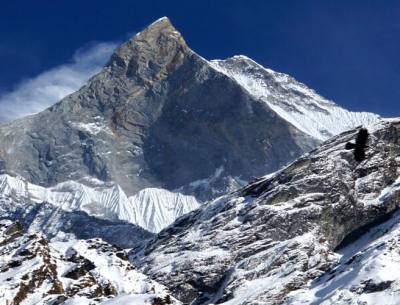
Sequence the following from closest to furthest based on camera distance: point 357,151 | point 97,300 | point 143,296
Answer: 1. point 357,151
2. point 143,296
3. point 97,300

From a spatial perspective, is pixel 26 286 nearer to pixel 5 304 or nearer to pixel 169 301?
pixel 5 304

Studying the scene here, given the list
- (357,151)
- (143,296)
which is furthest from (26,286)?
(357,151)

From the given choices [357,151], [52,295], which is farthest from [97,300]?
[357,151]

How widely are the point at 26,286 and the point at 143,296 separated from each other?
28752 mm

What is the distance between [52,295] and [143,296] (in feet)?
78.7

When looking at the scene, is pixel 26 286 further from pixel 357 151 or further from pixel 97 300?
pixel 357 151

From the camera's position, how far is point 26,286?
647 feet

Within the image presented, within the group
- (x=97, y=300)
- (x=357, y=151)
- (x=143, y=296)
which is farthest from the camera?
(x=97, y=300)

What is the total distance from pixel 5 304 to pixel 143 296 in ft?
85.5

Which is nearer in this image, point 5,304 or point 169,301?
point 169,301

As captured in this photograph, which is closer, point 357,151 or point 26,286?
point 357,151

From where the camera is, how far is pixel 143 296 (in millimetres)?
177000

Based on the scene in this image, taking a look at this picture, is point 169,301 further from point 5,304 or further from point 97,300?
point 5,304

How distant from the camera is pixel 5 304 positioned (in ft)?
621
